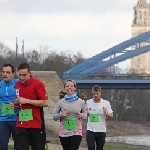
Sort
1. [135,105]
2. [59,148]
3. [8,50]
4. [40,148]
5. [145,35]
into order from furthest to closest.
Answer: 1. [8,50]
2. [135,105]
3. [145,35]
4. [59,148]
5. [40,148]

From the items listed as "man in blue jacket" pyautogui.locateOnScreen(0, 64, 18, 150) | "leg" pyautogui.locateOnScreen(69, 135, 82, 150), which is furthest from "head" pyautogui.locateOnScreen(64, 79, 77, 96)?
"man in blue jacket" pyautogui.locateOnScreen(0, 64, 18, 150)

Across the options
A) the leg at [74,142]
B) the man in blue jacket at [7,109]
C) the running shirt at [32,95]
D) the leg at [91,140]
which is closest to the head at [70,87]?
the leg at [74,142]

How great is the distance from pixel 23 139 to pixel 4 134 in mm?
1620

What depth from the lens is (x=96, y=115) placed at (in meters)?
17.3

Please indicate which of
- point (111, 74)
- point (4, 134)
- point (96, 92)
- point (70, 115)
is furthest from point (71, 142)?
point (111, 74)

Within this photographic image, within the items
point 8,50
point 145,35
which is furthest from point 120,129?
point 8,50

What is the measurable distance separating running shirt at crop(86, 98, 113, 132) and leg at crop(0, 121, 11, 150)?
2.47 meters

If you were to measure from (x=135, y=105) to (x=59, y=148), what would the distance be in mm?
71639

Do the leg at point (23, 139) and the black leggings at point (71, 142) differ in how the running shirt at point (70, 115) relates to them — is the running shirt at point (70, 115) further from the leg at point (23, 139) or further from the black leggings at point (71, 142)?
the leg at point (23, 139)

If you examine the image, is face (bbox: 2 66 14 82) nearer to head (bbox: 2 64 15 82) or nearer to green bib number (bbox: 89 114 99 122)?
head (bbox: 2 64 15 82)

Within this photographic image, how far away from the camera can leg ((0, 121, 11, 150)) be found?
1520 centimetres

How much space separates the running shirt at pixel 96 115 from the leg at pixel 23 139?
3.66 m

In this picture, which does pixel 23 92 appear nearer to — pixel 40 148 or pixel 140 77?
pixel 40 148

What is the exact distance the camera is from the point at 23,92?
13.7m
